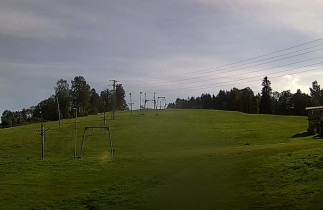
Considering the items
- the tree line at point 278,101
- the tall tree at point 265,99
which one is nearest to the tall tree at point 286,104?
the tree line at point 278,101

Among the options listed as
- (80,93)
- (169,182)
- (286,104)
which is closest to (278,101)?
(286,104)

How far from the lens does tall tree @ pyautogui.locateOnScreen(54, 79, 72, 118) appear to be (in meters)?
159

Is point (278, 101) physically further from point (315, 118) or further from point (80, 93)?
point (315, 118)

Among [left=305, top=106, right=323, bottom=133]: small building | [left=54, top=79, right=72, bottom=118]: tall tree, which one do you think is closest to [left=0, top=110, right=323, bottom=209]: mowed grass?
[left=305, top=106, right=323, bottom=133]: small building

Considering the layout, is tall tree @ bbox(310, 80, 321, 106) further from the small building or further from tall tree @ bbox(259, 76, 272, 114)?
the small building

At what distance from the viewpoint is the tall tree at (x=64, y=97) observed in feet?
521

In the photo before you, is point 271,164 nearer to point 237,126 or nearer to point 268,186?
point 268,186

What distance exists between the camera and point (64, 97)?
160 m

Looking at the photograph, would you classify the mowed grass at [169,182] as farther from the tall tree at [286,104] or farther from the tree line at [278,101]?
the tall tree at [286,104]

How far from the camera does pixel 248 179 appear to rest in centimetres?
2592

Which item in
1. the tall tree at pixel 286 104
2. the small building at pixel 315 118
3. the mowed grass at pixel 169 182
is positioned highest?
the tall tree at pixel 286 104

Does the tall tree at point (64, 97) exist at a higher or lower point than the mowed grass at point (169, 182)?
higher

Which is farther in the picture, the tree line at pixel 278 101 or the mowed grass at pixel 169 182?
the tree line at pixel 278 101

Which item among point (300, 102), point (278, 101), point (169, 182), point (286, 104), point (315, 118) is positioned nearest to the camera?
point (169, 182)
